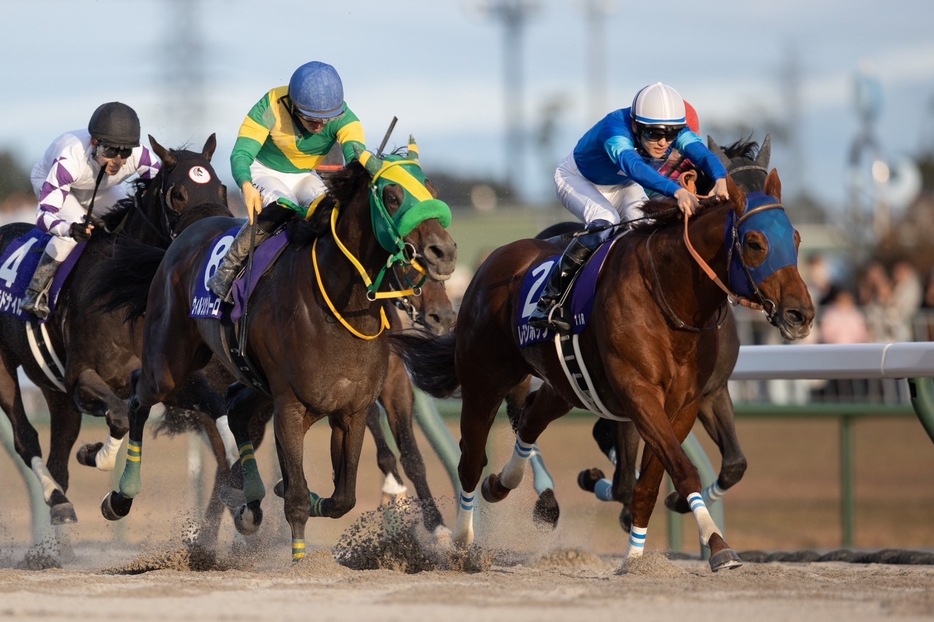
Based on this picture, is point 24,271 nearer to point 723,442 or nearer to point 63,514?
point 63,514

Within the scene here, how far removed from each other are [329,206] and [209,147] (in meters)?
2.01

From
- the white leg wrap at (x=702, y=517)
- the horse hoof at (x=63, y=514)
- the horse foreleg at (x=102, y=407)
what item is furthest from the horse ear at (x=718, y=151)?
the horse hoof at (x=63, y=514)

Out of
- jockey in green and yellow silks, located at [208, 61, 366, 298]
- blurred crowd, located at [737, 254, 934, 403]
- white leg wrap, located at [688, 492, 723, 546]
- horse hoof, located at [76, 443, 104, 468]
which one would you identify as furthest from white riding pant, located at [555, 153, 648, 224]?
blurred crowd, located at [737, 254, 934, 403]

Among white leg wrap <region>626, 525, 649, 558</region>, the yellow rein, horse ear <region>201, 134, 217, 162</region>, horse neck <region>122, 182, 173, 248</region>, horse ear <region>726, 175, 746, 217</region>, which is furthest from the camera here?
horse ear <region>201, 134, 217, 162</region>

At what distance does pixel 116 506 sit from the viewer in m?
7.70

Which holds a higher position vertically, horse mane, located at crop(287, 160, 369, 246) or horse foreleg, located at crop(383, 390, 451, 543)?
horse mane, located at crop(287, 160, 369, 246)

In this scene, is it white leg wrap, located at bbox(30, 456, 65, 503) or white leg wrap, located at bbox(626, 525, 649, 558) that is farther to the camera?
white leg wrap, located at bbox(30, 456, 65, 503)

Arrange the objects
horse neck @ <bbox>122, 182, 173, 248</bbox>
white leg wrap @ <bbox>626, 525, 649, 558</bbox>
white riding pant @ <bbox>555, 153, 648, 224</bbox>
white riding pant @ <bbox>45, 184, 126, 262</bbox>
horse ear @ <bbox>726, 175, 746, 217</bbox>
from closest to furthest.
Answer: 1. horse ear @ <bbox>726, 175, 746, 217</bbox>
2. white leg wrap @ <bbox>626, 525, 649, 558</bbox>
3. white riding pant @ <bbox>555, 153, 648, 224</bbox>
4. white riding pant @ <bbox>45, 184, 126, 262</bbox>
5. horse neck @ <bbox>122, 182, 173, 248</bbox>

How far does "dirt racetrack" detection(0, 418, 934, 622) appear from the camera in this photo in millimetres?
5016

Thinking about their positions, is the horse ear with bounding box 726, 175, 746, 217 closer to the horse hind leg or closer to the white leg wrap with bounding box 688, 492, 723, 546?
the white leg wrap with bounding box 688, 492, 723, 546

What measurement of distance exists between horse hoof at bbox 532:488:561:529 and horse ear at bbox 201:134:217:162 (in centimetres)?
278

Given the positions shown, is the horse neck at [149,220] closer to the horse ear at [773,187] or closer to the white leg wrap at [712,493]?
the white leg wrap at [712,493]

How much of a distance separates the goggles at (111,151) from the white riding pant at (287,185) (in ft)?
3.92

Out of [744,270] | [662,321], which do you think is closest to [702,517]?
[662,321]
